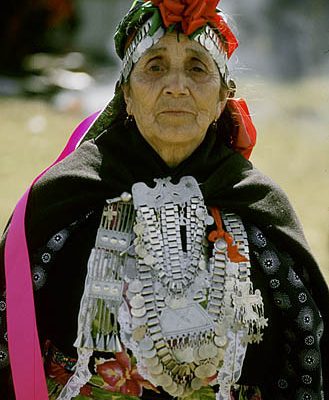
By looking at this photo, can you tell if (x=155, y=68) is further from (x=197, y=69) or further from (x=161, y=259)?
(x=161, y=259)

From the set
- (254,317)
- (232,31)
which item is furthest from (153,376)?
(232,31)

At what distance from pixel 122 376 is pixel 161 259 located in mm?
413

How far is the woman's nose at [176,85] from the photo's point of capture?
2898 mm

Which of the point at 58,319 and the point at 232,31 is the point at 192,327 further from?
the point at 232,31

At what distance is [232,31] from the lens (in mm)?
3119

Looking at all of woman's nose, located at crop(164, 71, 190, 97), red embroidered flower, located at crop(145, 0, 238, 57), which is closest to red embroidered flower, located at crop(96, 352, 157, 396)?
woman's nose, located at crop(164, 71, 190, 97)

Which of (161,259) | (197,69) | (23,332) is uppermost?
(197,69)

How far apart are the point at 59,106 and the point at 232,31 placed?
7669 millimetres

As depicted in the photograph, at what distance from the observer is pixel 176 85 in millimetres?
2902

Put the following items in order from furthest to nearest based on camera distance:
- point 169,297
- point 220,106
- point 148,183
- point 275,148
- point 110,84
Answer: point 110,84
point 275,148
point 220,106
point 148,183
point 169,297

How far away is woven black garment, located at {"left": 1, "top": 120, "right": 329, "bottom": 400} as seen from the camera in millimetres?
2971

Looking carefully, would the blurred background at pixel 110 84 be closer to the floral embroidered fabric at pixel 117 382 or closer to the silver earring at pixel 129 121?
the silver earring at pixel 129 121

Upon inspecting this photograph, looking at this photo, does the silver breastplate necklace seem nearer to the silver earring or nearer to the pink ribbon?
the pink ribbon

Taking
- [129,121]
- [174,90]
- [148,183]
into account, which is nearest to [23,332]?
[148,183]
